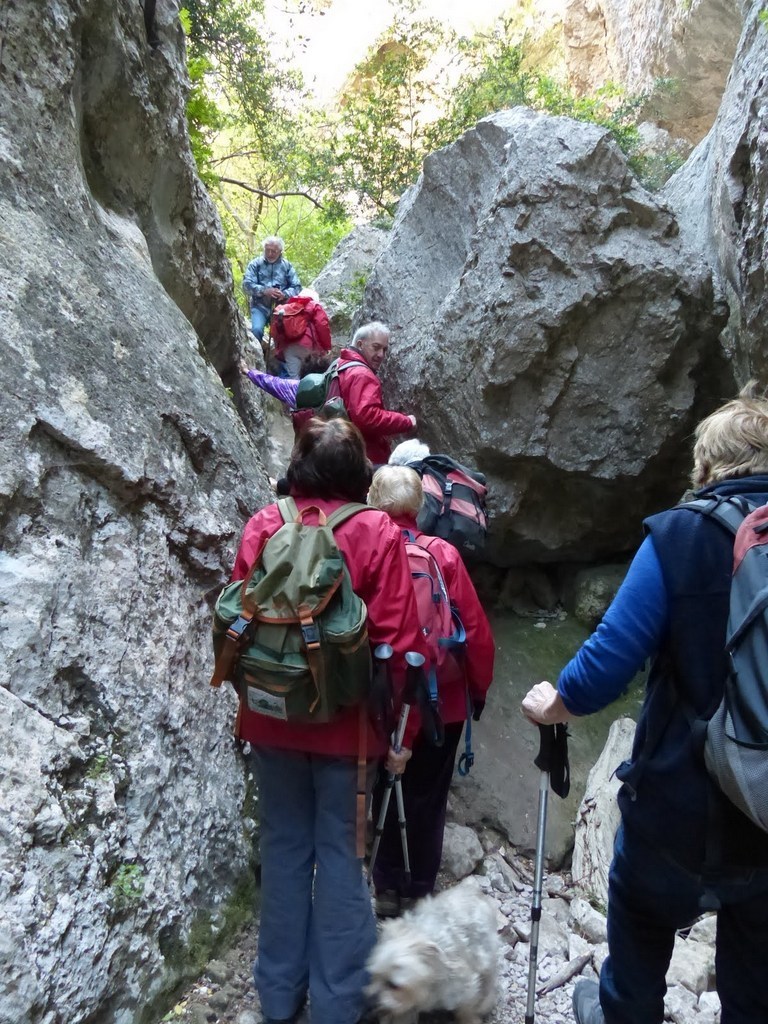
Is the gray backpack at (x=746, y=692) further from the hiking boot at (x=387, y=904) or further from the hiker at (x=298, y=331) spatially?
the hiker at (x=298, y=331)

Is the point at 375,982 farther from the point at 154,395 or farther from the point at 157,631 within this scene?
the point at 154,395

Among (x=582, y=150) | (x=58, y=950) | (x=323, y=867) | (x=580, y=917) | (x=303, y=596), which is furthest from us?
(x=582, y=150)

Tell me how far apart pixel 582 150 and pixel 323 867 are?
5.61 metres

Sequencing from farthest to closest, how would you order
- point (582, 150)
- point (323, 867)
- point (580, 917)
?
point (582, 150), point (580, 917), point (323, 867)

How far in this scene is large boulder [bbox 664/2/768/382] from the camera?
14.7 ft

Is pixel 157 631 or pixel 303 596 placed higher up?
pixel 303 596

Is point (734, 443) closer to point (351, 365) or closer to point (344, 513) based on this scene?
point (344, 513)

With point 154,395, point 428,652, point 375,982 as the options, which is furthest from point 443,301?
point 375,982

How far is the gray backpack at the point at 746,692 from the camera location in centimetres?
178

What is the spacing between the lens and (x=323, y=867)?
2590 millimetres

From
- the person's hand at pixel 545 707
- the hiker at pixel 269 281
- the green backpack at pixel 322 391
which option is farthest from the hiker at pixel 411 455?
the hiker at pixel 269 281

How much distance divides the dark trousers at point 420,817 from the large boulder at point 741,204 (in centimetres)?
331

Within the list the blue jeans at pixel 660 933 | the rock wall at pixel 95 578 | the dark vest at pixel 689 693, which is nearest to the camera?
the dark vest at pixel 689 693

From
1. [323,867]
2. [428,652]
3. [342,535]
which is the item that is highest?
[342,535]
